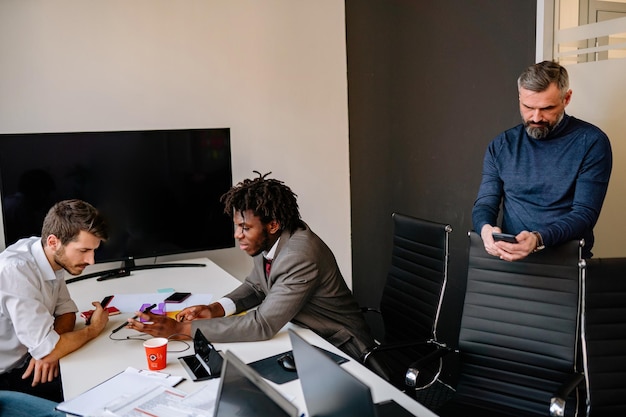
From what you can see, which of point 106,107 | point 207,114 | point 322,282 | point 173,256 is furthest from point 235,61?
point 322,282

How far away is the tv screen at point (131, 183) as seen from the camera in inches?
116

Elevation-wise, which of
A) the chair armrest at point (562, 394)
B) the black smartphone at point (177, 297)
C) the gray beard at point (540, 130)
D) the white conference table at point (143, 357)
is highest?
the gray beard at point (540, 130)

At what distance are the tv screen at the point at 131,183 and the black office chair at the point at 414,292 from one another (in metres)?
1.20

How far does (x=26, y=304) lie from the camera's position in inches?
77.4

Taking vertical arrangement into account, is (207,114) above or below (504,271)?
above

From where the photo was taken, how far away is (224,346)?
2.06 m

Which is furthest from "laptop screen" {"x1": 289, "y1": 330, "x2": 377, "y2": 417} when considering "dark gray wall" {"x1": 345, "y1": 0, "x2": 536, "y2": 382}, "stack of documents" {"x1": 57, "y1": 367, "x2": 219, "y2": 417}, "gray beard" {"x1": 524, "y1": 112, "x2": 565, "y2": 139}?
"dark gray wall" {"x1": 345, "y1": 0, "x2": 536, "y2": 382}

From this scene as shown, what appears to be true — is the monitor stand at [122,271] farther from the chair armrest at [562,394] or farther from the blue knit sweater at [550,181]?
the chair armrest at [562,394]

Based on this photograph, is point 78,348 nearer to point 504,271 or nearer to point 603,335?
point 504,271

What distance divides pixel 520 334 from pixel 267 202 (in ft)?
3.63

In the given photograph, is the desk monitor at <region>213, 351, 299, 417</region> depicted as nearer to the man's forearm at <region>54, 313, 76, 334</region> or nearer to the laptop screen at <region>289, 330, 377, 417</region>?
the laptop screen at <region>289, 330, 377, 417</region>

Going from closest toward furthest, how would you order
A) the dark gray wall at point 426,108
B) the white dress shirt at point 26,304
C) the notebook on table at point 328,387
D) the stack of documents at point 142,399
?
the notebook on table at point 328,387 < the stack of documents at point 142,399 < the white dress shirt at point 26,304 < the dark gray wall at point 426,108

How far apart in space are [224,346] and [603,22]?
2052 millimetres

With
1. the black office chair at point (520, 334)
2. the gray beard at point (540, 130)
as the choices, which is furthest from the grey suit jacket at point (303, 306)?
the gray beard at point (540, 130)
